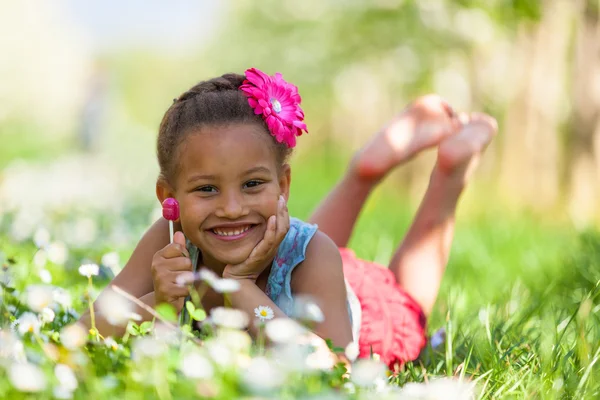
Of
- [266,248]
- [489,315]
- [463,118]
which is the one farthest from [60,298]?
[463,118]

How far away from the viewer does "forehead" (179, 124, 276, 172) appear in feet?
7.35

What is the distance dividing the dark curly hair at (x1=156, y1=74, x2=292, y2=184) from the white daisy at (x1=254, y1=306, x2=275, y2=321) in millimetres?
464

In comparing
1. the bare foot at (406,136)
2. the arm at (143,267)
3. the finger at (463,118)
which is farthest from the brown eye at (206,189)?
the finger at (463,118)

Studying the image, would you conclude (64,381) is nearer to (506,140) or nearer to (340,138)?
(506,140)

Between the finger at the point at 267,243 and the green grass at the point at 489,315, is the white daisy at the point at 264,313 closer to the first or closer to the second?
the finger at the point at 267,243

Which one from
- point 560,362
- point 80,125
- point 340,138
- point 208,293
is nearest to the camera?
point 560,362

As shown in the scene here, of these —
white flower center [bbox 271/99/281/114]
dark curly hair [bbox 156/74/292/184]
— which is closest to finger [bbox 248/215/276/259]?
dark curly hair [bbox 156/74/292/184]

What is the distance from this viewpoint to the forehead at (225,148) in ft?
7.35

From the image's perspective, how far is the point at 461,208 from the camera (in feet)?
29.9

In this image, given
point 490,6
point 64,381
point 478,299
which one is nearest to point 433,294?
point 478,299

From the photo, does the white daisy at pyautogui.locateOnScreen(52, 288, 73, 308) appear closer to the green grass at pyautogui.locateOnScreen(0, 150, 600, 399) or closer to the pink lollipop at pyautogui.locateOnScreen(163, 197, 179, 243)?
the green grass at pyautogui.locateOnScreen(0, 150, 600, 399)

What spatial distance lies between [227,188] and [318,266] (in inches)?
14.8

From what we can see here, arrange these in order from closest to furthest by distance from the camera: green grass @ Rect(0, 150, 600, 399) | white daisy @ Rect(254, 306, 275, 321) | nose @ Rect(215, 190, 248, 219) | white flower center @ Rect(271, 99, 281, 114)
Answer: green grass @ Rect(0, 150, 600, 399) → white daisy @ Rect(254, 306, 275, 321) → nose @ Rect(215, 190, 248, 219) → white flower center @ Rect(271, 99, 281, 114)

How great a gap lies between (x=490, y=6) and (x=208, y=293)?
6521 millimetres
